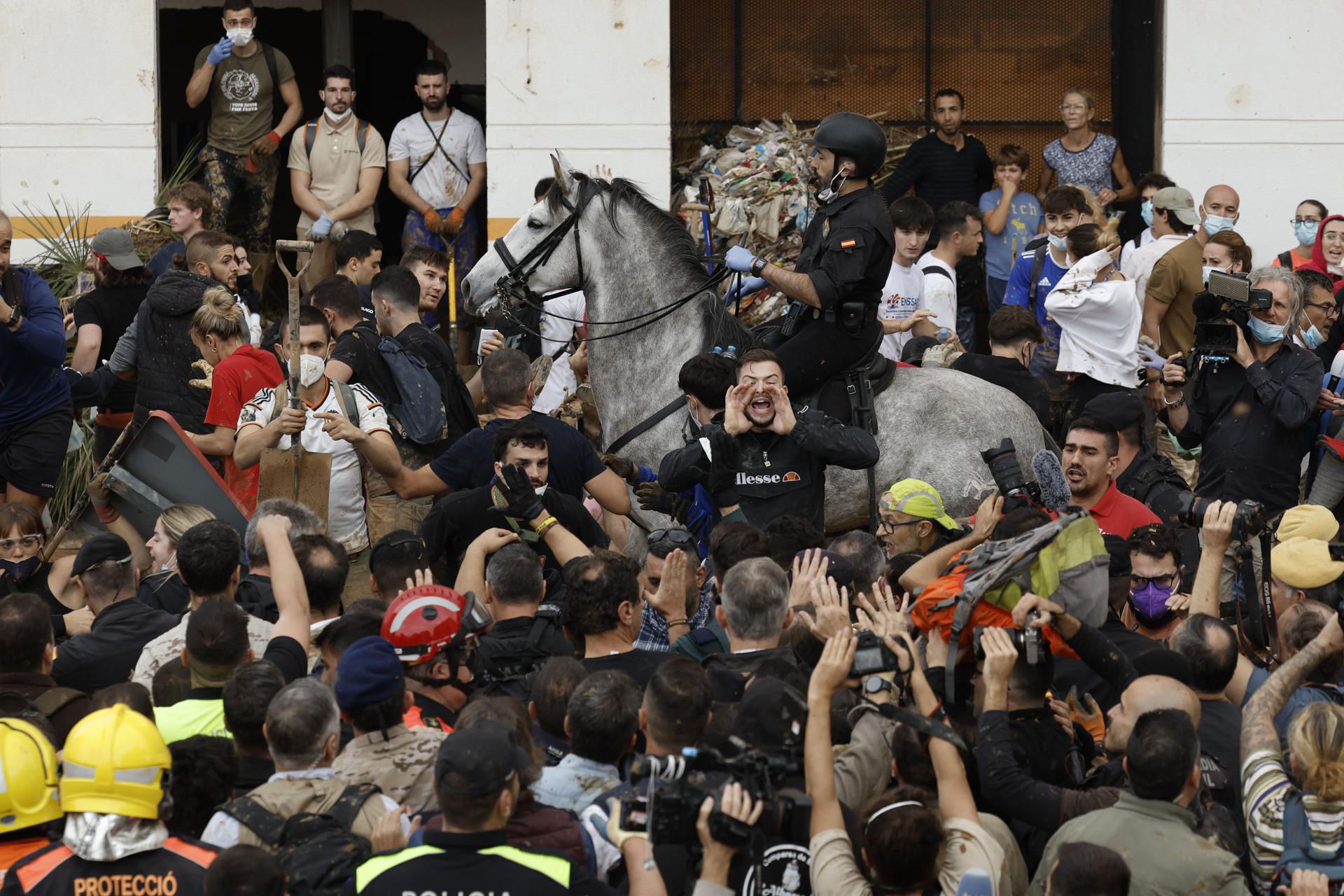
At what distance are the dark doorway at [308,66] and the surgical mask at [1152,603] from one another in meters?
10.3

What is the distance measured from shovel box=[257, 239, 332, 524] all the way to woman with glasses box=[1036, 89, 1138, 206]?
23.4 ft

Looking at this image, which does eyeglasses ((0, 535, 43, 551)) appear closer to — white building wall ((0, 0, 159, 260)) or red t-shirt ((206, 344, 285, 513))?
red t-shirt ((206, 344, 285, 513))

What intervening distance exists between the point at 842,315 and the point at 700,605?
2.14 meters

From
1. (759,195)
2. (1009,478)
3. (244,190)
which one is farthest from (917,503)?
(244,190)

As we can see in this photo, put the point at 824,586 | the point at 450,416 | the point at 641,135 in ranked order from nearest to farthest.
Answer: the point at 824,586, the point at 450,416, the point at 641,135

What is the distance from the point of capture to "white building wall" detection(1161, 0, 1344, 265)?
1327 cm

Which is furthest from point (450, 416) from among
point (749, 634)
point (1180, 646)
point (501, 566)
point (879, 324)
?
point (1180, 646)

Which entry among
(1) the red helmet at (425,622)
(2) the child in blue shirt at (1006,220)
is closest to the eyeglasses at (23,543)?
(1) the red helmet at (425,622)

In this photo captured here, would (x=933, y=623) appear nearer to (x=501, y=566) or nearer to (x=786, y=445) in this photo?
(x=501, y=566)

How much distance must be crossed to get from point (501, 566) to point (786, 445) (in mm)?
2081

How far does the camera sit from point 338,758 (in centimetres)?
487

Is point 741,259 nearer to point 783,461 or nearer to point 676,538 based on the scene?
point 783,461

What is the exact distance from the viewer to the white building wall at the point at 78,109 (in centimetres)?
1329

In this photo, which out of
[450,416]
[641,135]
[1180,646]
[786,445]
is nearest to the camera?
[1180,646]
